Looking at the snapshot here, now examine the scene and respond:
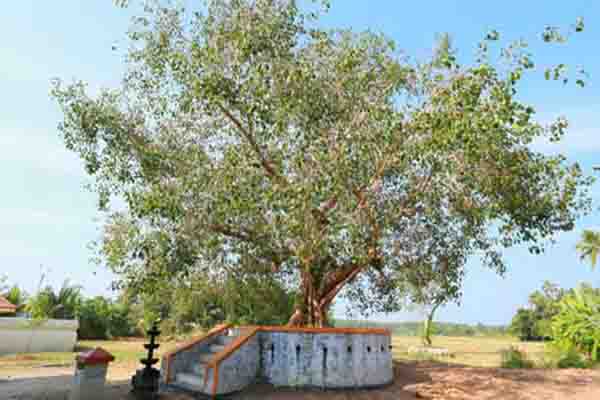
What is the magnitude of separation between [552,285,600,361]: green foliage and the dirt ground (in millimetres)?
851

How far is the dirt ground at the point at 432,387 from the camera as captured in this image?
9727 mm

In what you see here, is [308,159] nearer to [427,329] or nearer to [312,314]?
[312,314]

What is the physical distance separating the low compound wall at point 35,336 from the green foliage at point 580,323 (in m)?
22.0

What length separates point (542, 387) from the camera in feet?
35.4

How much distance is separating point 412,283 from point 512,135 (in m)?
5.72

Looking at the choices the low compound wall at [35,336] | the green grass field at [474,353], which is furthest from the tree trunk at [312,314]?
the low compound wall at [35,336]

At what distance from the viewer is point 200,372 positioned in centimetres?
1059

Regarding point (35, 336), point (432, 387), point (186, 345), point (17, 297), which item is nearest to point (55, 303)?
point (17, 297)

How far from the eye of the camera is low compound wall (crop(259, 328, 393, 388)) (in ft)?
34.2

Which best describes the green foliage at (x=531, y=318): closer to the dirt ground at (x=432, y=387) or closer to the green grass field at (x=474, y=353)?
the green grass field at (x=474, y=353)

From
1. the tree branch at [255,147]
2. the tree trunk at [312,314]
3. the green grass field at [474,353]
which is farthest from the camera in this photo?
the green grass field at [474,353]

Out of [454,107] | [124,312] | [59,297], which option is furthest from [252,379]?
[124,312]

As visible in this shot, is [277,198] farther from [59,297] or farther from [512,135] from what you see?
[59,297]

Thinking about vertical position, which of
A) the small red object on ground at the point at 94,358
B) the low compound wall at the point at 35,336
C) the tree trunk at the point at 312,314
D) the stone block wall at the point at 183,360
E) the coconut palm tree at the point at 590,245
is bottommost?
the low compound wall at the point at 35,336
